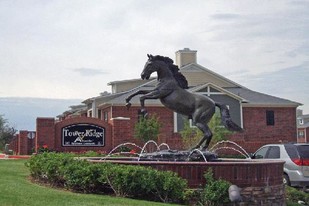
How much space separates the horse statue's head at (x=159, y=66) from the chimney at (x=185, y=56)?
3099cm

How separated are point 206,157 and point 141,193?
116 inches

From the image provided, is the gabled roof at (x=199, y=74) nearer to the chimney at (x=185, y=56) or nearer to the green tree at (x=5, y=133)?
the chimney at (x=185, y=56)

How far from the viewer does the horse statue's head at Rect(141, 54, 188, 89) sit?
15.2 metres

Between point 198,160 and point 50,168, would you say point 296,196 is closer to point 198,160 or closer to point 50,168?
point 198,160

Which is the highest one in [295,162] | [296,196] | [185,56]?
[185,56]

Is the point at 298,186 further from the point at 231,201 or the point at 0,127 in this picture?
the point at 0,127

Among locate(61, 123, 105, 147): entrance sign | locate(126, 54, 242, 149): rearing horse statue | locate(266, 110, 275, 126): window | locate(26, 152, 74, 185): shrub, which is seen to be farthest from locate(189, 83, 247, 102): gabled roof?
locate(26, 152, 74, 185): shrub

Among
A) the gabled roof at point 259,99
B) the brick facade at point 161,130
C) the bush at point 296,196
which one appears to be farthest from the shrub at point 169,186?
the gabled roof at point 259,99

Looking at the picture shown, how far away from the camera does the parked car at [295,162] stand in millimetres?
18578

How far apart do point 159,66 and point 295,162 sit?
6575 mm

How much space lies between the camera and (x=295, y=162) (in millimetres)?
18750

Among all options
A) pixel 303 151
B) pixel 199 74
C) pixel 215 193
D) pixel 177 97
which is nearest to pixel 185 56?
pixel 199 74

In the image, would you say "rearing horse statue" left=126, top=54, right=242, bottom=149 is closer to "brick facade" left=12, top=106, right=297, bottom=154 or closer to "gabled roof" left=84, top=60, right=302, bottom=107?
"brick facade" left=12, top=106, right=297, bottom=154

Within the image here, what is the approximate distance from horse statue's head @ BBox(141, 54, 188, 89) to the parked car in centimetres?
571
